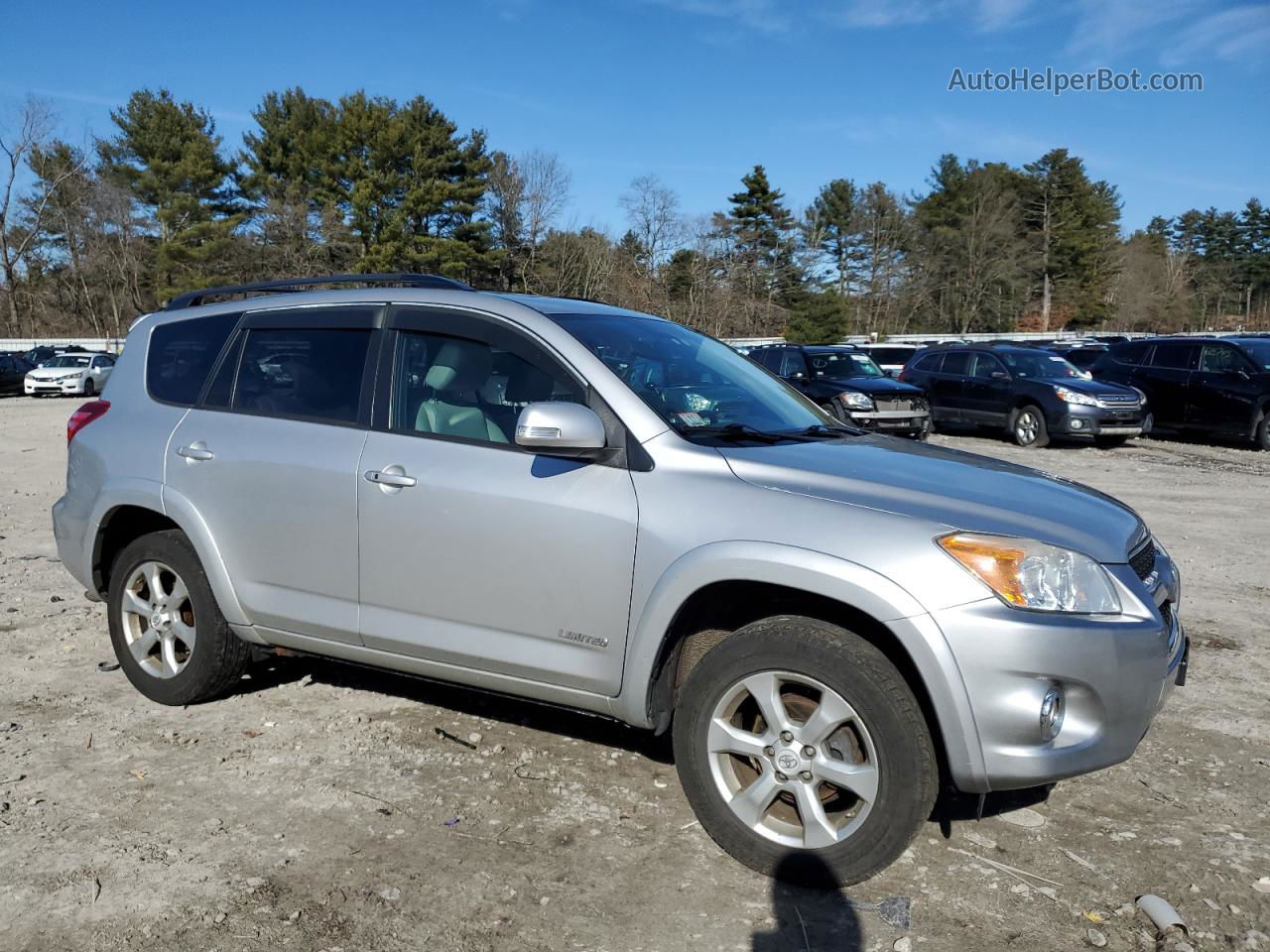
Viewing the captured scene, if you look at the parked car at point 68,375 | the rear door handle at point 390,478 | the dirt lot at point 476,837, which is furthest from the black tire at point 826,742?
the parked car at point 68,375

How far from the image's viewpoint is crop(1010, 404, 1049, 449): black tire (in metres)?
17.4

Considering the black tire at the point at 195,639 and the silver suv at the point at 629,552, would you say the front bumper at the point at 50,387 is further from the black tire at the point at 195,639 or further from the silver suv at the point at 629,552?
the black tire at the point at 195,639

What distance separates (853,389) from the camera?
16516mm

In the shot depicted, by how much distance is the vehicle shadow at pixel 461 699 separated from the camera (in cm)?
431

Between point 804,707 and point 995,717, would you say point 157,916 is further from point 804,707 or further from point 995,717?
point 995,717

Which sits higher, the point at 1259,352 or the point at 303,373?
the point at 1259,352

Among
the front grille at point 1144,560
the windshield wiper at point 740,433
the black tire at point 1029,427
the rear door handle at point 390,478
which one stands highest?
the windshield wiper at point 740,433

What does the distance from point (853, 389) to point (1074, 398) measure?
3.71 m

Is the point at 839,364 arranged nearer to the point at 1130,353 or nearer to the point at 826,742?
the point at 1130,353

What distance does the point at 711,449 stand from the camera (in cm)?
341

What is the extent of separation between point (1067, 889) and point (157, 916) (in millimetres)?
2724

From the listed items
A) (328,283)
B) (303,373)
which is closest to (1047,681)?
(303,373)

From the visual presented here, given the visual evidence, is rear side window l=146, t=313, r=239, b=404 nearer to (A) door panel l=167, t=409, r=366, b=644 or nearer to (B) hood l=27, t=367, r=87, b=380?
(A) door panel l=167, t=409, r=366, b=644

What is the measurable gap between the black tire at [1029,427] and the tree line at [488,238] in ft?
56.8
